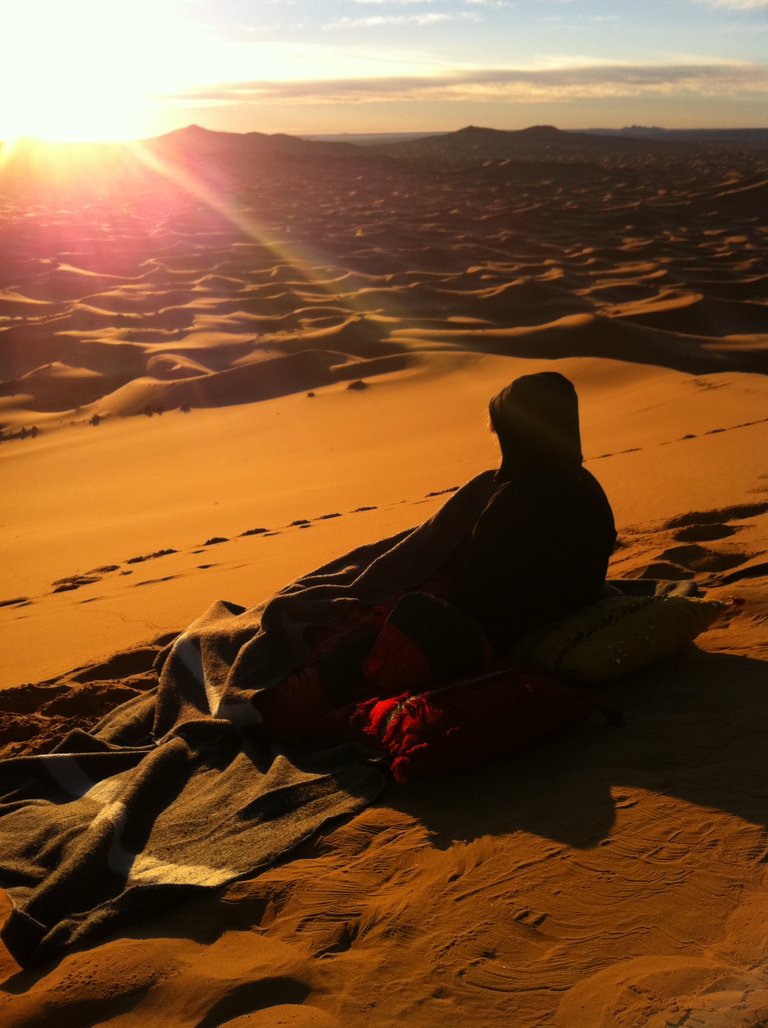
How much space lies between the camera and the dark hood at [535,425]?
3.66m

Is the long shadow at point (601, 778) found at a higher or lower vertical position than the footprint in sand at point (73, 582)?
higher

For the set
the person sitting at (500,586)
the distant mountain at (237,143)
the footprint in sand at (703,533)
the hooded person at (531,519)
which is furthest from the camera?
the distant mountain at (237,143)

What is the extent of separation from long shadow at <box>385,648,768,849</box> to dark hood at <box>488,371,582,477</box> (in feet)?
2.70

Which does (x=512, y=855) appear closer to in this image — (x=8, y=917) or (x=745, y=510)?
(x=8, y=917)

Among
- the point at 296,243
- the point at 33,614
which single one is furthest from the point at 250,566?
the point at 296,243

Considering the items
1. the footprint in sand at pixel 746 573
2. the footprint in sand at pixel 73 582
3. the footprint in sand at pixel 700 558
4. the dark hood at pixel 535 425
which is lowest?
the footprint in sand at pixel 73 582

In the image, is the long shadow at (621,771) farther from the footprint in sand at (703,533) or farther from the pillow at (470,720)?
the footprint in sand at (703,533)

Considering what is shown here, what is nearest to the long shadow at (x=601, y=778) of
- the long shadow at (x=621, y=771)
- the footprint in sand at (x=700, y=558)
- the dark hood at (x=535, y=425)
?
the long shadow at (x=621, y=771)

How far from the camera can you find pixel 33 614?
5.96 m

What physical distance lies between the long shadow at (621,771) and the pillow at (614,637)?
12cm

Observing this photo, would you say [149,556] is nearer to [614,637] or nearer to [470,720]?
[614,637]

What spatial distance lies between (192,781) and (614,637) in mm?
1483

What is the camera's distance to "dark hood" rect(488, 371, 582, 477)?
3656 mm

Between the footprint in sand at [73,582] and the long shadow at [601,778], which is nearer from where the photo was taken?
the long shadow at [601,778]
